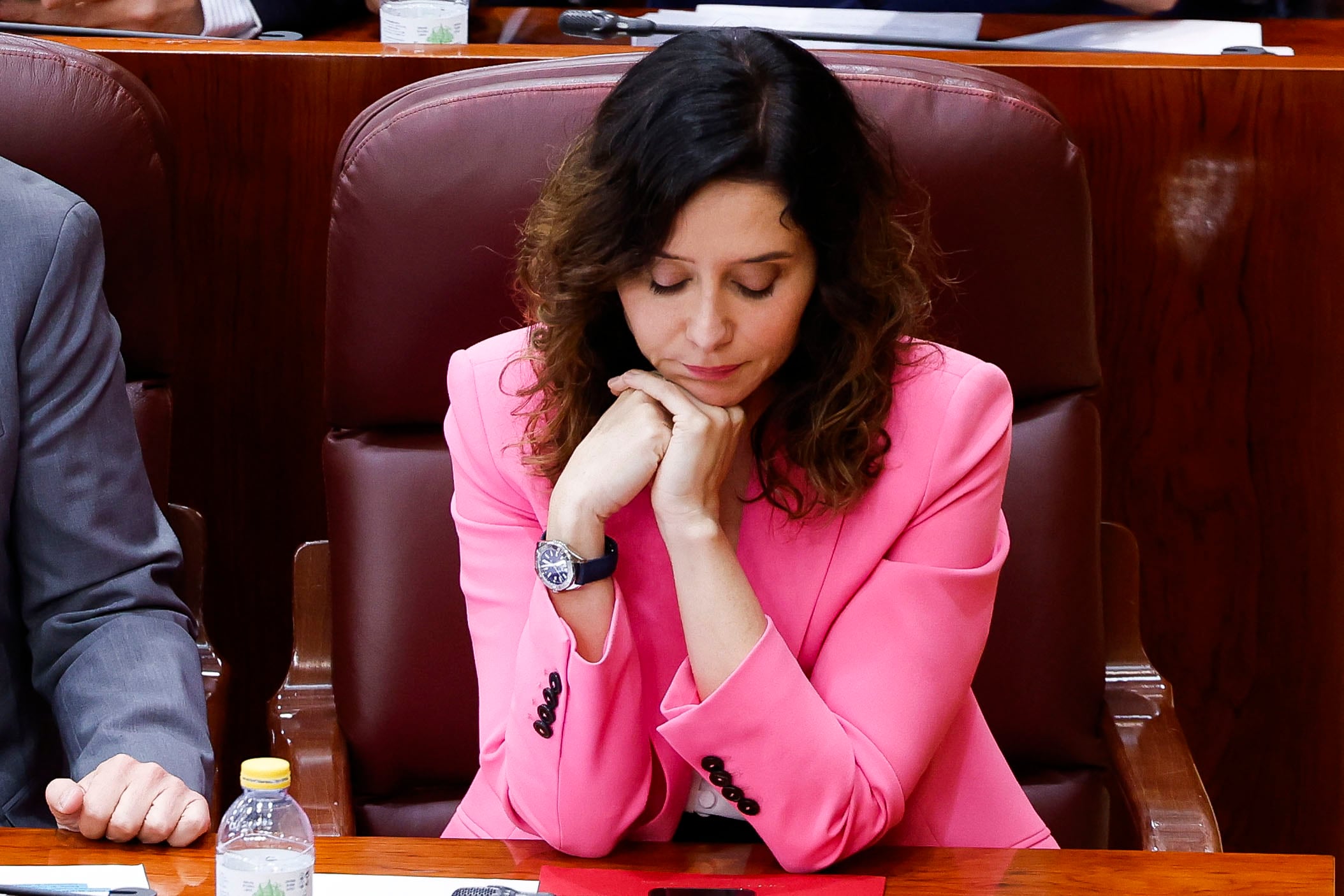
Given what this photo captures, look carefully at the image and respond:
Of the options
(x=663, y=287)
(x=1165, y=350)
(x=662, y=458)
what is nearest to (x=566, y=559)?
(x=662, y=458)

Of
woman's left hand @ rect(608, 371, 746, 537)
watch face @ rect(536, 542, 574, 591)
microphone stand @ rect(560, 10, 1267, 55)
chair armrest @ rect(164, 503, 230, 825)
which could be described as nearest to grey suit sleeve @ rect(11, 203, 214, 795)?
chair armrest @ rect(164, 503, 230, 825)

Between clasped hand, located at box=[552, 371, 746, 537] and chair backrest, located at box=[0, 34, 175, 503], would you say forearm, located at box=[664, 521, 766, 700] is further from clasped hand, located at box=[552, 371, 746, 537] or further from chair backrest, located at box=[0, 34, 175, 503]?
chair backrest, located at box=[0, 34, 175, 503]

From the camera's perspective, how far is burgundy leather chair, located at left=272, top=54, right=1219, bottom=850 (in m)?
1.39

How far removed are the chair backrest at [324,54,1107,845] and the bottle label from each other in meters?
0.59

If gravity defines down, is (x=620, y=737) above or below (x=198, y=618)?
above

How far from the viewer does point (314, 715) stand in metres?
1.51

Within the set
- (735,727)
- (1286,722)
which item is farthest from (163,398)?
(1286,722)

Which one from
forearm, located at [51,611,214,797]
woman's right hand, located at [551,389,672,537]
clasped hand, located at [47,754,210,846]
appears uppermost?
woman's right hand, located at [551,389,672,537]

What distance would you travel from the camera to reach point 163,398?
1523mm

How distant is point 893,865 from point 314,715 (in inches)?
26.0

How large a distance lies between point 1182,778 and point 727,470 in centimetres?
51

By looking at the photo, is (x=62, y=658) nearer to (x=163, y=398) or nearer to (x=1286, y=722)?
(x=163, y=398)

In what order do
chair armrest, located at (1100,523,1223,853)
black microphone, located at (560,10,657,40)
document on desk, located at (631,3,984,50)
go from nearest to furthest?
chair armrest, located at (1100,523,1223,853)
document on desk, located at (631,3,984,50)
black microphone, located at (560,10,657,40)

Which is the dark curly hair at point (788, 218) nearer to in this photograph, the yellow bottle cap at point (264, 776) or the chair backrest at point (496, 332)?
the chair backrest at point (496, 332)
